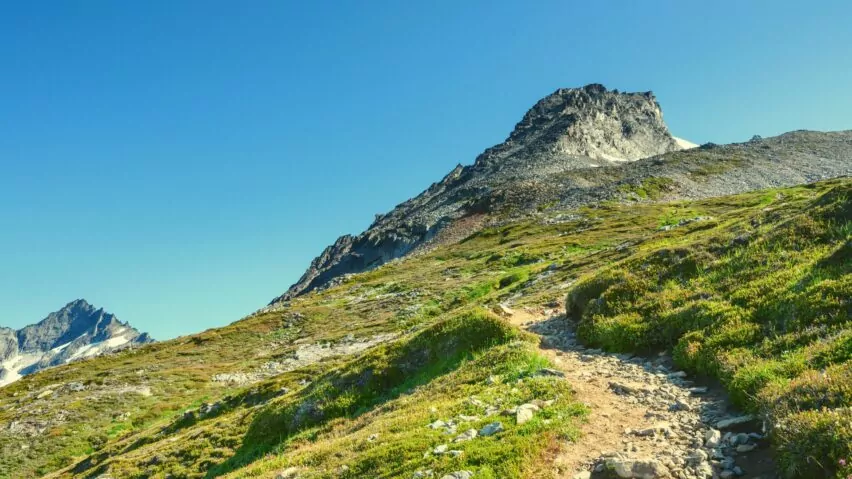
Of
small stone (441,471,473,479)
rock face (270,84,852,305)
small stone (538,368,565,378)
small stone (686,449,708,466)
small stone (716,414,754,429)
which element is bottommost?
small stone (686,449,708,466)

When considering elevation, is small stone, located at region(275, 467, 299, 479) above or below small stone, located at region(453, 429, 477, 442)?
below

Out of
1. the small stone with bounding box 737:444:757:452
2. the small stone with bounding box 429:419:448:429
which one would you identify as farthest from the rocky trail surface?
the small stone with bounding box 429:419:448:429

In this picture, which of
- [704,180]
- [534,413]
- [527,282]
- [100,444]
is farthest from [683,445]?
[704,180]

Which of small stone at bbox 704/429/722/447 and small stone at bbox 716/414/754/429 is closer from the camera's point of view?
small stone at bbox 704/429/722/447

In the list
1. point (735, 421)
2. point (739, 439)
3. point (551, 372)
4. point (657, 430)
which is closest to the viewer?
point (739, 439)

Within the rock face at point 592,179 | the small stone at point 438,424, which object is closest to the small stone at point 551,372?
the small stone at point 438,424

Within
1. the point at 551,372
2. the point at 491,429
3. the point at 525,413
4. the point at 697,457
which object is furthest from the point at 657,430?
the point at 551,372

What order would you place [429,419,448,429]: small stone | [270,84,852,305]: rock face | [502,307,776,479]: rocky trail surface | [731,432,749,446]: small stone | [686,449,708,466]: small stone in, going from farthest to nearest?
[270,84,852,305]: rock face < [429,419,448,429]: small stone < [731,432,749,446]: small stone < [686,449,708,466]: small stone < [502,307,776,479]: rocky trail surface

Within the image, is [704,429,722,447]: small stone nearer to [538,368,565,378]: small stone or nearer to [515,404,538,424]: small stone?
[515,404,538,424]: small stone

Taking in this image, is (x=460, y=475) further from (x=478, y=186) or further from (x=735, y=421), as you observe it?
(x=478, y=186)

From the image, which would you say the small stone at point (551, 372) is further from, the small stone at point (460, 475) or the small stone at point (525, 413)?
the small stone at point (460, 475)

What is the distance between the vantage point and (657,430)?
1132 centimetres

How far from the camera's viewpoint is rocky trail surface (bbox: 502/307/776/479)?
956 cm

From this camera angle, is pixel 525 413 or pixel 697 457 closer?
pixel 697 457
